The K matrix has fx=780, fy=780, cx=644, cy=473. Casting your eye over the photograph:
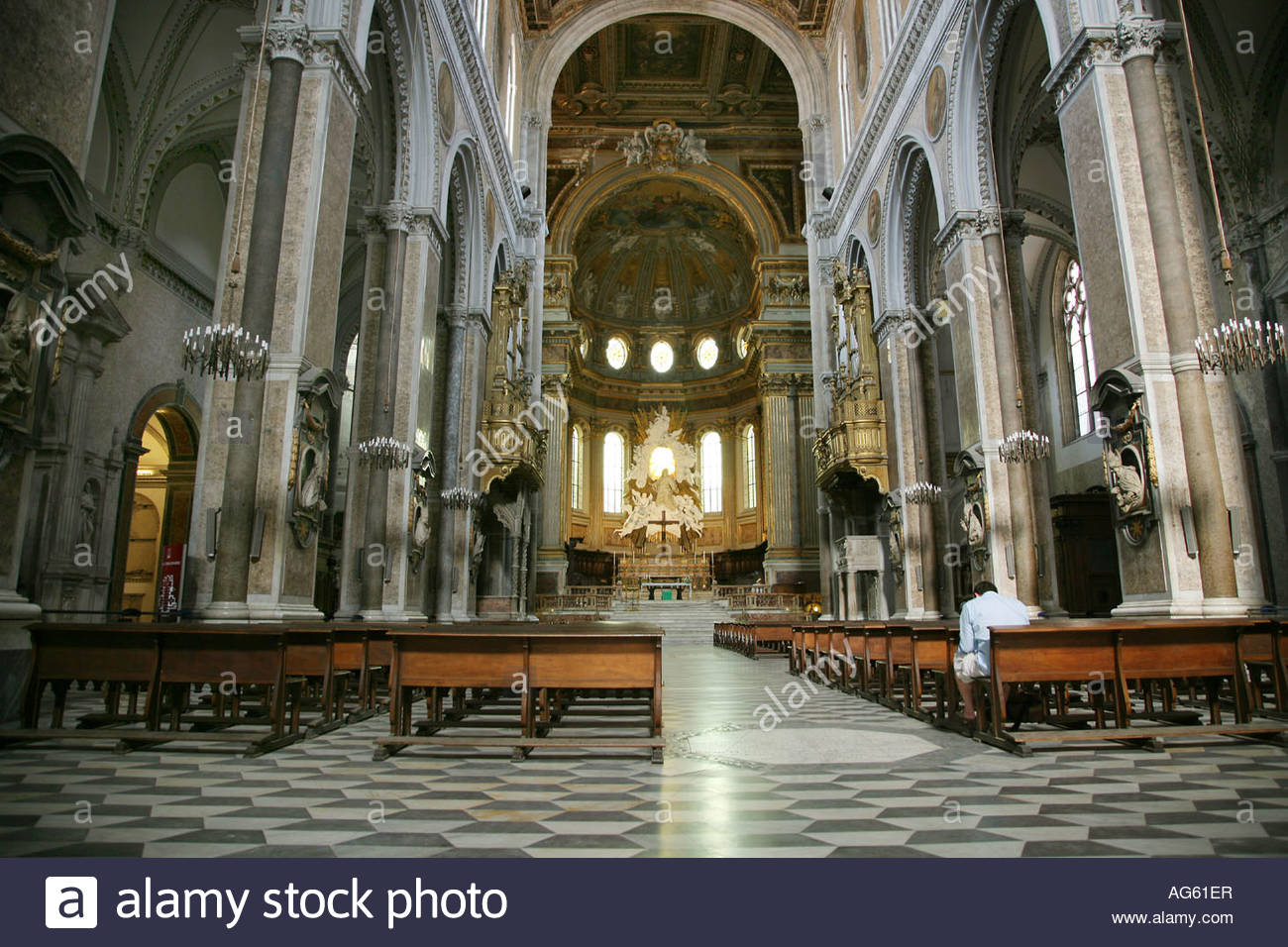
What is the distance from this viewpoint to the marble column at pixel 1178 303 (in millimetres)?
7527

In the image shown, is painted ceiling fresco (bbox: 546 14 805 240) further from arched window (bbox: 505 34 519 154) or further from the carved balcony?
the carved balcony

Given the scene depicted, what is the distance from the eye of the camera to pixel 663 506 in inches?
1362

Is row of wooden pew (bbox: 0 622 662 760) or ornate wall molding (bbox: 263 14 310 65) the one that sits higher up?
ornate wall molding (bbox: 263 14 310 65)

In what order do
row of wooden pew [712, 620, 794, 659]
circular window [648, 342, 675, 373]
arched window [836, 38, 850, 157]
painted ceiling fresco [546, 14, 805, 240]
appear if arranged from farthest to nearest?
circular window [648, 342, 675, 373]
painted ceiling fresco [546, 14, 805, 240]
arched window [836, 38, 850, 157]
row of wooden pew [712, 620, 794, 659]

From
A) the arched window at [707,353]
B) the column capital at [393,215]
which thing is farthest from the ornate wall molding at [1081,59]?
the arched window at [707,353]

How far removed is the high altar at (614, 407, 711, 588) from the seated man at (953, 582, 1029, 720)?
26.0 m

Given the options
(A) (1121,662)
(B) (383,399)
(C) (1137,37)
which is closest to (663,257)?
(B) (383,399)

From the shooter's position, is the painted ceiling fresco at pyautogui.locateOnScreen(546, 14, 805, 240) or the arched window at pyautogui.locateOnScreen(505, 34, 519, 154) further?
the painted ceiling fresco at pyautogui.locateOnScreen(546, 14, 805, 240)

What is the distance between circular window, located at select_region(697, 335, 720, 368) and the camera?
3653 cm

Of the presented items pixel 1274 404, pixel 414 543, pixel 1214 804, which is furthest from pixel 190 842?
pixel 1274 404

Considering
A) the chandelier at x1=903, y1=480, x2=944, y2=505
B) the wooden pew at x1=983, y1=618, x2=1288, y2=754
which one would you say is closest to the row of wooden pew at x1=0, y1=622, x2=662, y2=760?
the wooden pew at x1=983, y1=618, x2=1288, y2=754

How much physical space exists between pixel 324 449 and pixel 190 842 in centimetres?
618

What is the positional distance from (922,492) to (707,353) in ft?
72.8

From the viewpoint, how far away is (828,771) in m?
4.54
